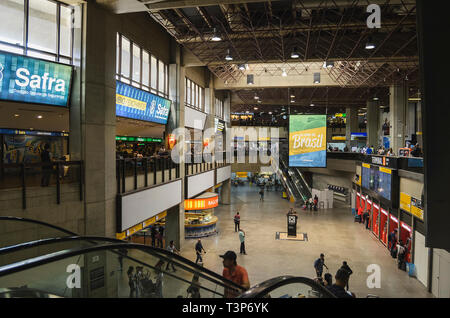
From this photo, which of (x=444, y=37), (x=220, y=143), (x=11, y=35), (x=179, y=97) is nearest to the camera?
(x=444, y=37)

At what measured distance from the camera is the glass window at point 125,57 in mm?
12836

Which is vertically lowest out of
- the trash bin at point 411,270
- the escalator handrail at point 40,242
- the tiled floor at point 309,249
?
the tiled floor at point 309,249

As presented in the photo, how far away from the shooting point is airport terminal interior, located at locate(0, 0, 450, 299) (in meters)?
4.99

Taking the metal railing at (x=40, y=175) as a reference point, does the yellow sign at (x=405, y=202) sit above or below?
below

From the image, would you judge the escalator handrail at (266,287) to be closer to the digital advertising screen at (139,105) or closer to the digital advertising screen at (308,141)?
the digital advertising screen at (139,105)

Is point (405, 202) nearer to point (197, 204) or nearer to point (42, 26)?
point (197, 204)

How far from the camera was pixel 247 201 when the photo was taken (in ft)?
109

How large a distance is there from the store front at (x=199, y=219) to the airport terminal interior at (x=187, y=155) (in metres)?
0.09

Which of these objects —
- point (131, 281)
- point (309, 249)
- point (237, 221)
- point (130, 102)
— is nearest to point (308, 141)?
point (309, 249)

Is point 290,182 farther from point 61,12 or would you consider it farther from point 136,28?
point 61,12

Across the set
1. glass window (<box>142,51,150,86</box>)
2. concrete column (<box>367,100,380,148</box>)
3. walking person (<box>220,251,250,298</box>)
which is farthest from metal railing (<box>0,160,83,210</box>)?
concrete column (<box>367,100,380,148</box>)

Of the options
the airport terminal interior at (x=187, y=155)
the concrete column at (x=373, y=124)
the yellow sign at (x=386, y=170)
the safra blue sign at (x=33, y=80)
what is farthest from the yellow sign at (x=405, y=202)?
the concrete column at (x=373, y=124)
